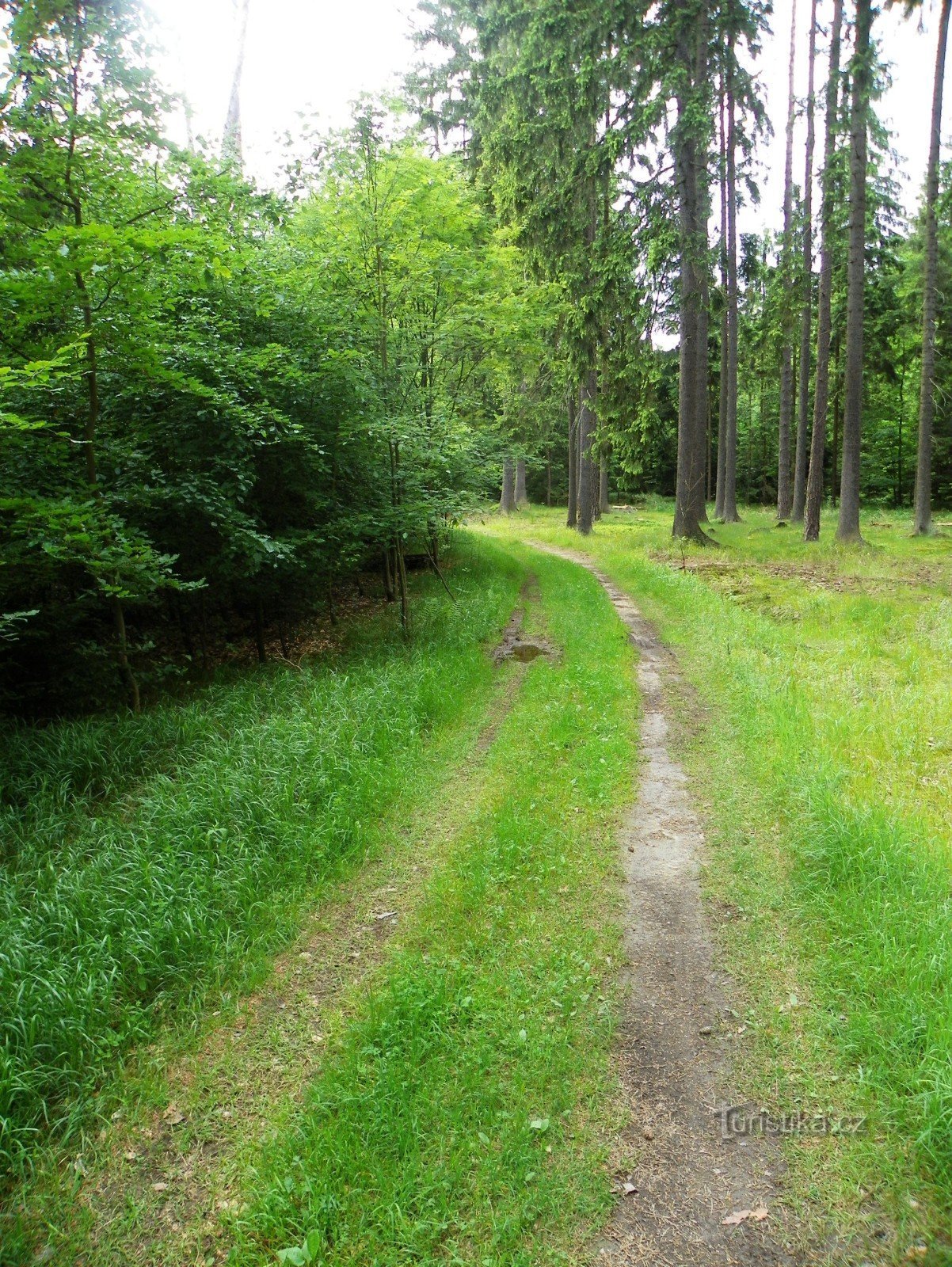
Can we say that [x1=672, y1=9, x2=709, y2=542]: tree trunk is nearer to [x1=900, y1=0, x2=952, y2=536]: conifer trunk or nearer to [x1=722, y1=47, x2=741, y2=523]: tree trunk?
[x1=722, y1=47, x2=741, y2=523]: tree trunk

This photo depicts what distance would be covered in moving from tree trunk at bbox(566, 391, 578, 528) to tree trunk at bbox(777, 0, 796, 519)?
7075 millimetres

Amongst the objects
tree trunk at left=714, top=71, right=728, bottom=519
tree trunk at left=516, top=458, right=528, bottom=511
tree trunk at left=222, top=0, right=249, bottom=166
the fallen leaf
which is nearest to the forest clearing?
the fallen leaf

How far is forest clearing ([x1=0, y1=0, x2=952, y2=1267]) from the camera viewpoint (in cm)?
256

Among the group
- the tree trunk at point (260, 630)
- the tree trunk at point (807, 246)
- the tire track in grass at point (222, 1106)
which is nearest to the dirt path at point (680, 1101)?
the tire track in grass at point (222, 1106)

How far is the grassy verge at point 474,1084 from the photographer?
7.82ft

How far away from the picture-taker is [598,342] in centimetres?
1672

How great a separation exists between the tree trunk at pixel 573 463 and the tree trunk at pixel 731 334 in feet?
17.1

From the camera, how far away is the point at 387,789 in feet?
17.9

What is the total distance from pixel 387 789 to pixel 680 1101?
3157 mm

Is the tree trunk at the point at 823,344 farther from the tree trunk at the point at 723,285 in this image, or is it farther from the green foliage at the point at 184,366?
the green foliage at the point at 184,366

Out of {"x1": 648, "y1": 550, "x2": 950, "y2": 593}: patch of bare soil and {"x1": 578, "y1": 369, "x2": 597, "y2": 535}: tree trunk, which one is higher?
{"x1": 578, "y1": 369, "x2": 597, "y2": 535}: tree trunk

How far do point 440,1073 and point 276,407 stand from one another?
23.4ft

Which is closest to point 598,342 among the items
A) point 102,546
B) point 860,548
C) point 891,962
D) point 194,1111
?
point 860,548

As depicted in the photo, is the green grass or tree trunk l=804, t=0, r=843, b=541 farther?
tree trunk l=804, t=0, r=843, b=541
